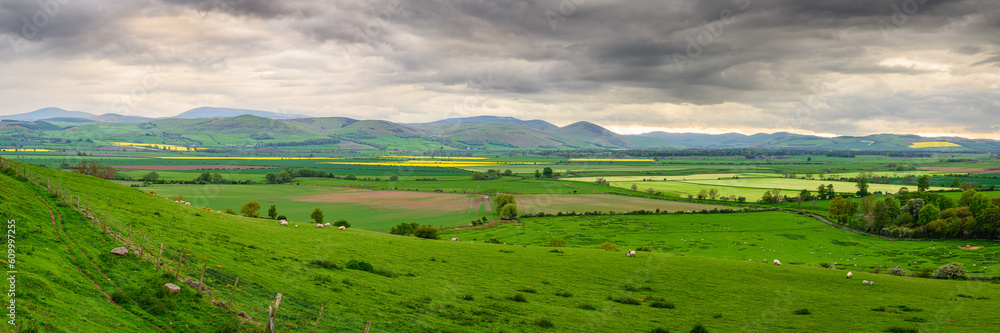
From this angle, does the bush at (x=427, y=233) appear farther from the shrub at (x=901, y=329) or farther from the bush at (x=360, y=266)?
the shrub at (x=901, y=329)

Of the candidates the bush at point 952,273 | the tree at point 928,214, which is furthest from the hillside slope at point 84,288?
the tree at point 928,214

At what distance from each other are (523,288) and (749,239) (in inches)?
2647

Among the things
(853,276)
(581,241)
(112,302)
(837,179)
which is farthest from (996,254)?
(837,179)

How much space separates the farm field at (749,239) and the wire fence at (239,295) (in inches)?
2010

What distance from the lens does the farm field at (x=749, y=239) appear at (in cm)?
6712

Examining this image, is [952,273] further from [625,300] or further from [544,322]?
[544,322]

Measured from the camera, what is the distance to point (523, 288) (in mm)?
30016

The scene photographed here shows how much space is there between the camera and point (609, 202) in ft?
415

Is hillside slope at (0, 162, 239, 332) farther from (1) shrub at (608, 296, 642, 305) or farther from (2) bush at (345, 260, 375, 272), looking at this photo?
(1) shrub at (608, 296, 642, 305)

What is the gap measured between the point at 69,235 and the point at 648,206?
113 metres

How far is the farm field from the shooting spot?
67.1 metres

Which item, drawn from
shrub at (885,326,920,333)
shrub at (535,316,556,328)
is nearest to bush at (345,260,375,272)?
shrub at (535,316,556,328)

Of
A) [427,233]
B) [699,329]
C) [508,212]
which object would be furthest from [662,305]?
[508,212]

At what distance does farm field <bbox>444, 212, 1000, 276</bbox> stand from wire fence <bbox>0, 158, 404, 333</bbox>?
51052 mm
